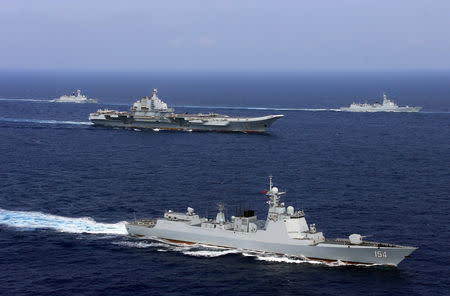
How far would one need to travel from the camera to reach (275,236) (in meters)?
54.8

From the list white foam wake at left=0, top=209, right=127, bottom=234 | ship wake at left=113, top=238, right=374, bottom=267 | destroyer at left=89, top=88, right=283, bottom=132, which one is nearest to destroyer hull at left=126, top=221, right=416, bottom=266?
ship wake at left=113, top=238, right=374, bottom=267

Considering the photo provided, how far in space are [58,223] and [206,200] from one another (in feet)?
57.9

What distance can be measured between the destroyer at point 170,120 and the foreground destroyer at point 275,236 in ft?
281

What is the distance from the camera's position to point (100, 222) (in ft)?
213

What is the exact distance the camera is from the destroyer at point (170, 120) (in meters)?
145

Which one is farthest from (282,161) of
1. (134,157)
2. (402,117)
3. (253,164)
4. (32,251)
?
(402,117)

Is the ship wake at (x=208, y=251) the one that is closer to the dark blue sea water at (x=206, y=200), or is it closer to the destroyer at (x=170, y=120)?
the dark blue sea water at (x=206, y=200)

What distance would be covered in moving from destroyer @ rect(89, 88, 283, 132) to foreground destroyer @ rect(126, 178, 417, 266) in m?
85.5

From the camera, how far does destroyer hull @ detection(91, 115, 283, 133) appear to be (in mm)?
144000

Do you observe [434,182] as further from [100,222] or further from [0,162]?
[0,162]

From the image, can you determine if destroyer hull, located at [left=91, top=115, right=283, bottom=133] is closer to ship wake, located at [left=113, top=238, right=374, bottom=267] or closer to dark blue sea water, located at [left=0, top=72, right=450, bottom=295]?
dark blue sea water, located at [left=0, top=72, right=450, bottom=295]

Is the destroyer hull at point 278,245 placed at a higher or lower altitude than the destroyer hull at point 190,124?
lower

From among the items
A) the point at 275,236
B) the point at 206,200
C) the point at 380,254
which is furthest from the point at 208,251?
the point at 206,200

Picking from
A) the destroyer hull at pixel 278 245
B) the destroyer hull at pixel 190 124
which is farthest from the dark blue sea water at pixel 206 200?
the destroyer hull at pixel 190 124
